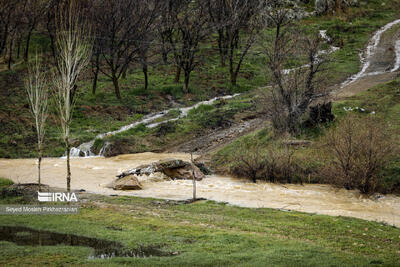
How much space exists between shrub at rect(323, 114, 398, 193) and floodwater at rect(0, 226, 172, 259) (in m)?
14.6

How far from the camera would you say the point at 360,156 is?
23.7 meters

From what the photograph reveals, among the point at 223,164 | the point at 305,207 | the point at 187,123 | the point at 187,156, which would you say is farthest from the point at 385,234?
the point at 187,123

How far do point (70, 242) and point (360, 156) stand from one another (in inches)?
659

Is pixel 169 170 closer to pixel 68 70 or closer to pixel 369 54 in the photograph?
pixel 68 70

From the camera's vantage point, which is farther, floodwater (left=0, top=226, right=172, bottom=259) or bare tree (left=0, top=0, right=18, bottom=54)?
bare tree (left=0, top=0, right=18, bottom=54)

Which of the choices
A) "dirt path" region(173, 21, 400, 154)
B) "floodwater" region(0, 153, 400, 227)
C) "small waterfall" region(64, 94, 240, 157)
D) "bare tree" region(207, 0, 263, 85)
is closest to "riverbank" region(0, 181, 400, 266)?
"floodwater" region(0, 153, 400, 227)

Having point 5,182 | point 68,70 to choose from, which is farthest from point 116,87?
point 68,70

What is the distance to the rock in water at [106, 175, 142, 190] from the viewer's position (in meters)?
25.1

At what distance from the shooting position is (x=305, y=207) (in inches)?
834

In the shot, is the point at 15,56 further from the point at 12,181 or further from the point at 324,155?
the point at 324,155

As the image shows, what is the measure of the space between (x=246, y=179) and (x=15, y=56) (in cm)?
4321

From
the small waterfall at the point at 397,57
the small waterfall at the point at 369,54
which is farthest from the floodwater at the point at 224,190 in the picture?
the small waterfall at the point at 397,57

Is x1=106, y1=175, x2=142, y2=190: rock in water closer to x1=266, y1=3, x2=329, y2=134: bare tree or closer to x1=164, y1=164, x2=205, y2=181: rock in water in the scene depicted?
x1=164, y1=164, x2=205, y2=181: rock in water

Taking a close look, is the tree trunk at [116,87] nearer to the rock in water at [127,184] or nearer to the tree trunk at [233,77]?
the tree trunk at [233,77]
